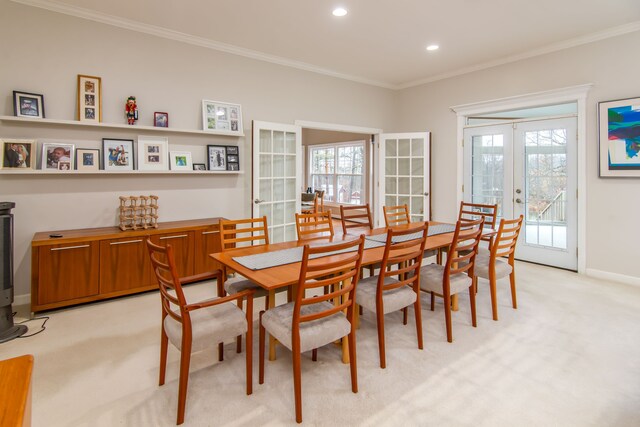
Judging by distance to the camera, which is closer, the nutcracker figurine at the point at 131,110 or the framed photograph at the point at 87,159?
the framed photograph at the point at 87,159

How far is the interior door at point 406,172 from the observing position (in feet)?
18.9

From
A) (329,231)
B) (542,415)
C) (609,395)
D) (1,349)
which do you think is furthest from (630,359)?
(1,349)

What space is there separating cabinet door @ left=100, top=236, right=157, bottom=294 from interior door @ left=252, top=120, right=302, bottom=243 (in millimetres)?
1484

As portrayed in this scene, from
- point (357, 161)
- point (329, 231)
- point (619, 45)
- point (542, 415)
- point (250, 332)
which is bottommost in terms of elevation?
point (542, 415)

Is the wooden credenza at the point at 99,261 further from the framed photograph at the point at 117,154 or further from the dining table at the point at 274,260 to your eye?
the dining table at the point at 274,260

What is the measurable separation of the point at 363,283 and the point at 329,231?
916mm

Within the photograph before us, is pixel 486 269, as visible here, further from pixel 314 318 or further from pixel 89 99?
pixel 89 99

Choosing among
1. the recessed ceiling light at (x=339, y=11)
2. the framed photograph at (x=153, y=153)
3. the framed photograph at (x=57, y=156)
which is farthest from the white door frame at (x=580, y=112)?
the framed photograph at (x=57, y=156)

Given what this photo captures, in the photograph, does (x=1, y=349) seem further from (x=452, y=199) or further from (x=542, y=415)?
(x=452, y=199)

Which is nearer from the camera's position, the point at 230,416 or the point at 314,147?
the point at 230,416

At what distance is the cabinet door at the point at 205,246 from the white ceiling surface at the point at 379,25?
7.45 feet

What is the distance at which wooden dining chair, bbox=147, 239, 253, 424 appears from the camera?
1.77 m

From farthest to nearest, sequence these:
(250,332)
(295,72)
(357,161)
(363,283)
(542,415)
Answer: (357,161) < (295,72) < (363,283) < (250,332) < (542,415)

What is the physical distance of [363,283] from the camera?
2.55 m
